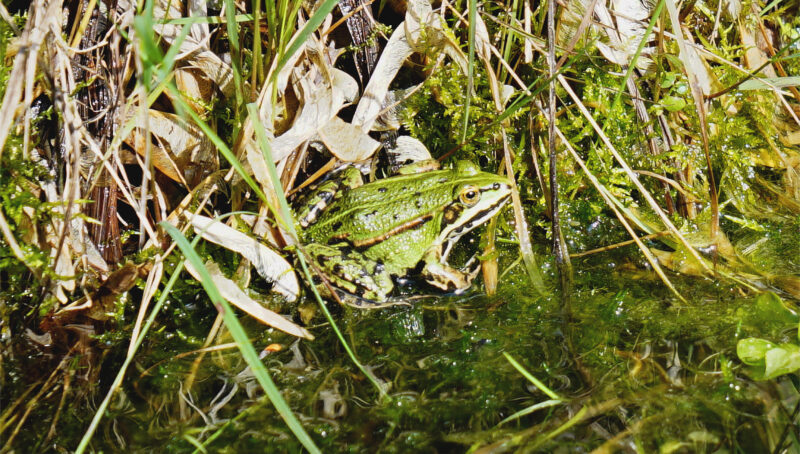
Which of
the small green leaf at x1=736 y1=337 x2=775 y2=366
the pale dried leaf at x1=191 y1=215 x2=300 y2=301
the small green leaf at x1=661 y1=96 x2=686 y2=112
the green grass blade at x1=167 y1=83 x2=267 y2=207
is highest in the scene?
the green grass blade at x1=167 y1=83 x2=267 y2=207

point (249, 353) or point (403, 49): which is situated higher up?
point (403, 49)

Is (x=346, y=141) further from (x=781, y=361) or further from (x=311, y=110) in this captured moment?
(x=781, y=361)

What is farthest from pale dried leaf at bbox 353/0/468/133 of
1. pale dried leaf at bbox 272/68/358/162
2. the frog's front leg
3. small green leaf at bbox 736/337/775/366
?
small green leaf at bbox 736/337/775/366


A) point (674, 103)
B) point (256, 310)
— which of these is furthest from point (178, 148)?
point (674, 103)

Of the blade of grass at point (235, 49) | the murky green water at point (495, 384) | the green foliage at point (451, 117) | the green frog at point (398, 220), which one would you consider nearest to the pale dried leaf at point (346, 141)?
the green frog at point (398, 220)

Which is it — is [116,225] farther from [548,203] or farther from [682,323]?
[682,323]

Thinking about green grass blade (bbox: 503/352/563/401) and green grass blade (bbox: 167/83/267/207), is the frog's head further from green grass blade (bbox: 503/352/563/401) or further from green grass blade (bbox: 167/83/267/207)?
green grass blade (bbox: 167/83/267/207)

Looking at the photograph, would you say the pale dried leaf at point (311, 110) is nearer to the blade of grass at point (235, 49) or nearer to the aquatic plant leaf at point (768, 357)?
the blade of grass at point (235, 49)
